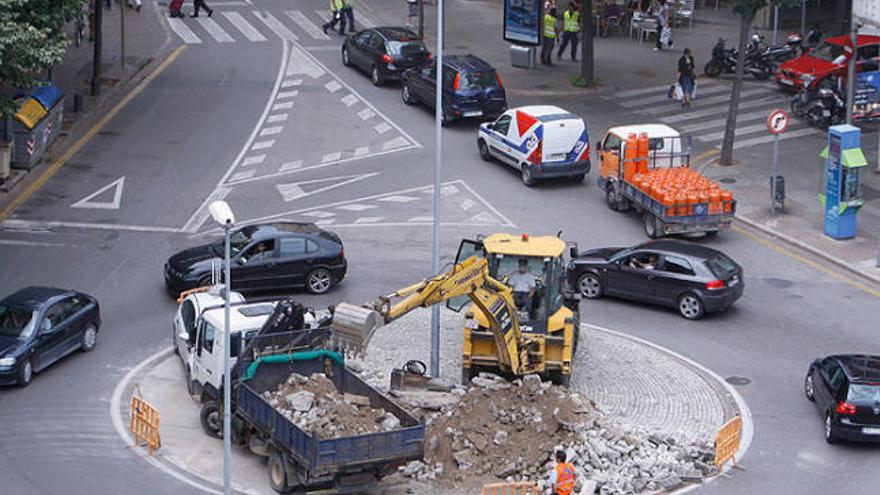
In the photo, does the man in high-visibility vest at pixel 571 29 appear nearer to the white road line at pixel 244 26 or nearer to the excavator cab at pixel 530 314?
the white road line at pixel 244 26

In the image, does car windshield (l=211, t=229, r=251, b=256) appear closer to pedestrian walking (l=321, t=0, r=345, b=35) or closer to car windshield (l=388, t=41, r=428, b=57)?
car windshield (l=388, t=41, r=428, b=57)

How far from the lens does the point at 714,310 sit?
30969mm

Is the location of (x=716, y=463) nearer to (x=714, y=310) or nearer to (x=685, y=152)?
(x=714, y=310)

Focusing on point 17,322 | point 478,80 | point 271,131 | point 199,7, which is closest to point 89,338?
point 17,322

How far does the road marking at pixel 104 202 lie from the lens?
37.8m

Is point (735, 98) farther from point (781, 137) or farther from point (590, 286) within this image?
point (590, 286)

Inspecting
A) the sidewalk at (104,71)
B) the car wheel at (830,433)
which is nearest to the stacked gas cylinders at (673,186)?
the car wheel at (830,433)

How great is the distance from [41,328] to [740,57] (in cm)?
2110

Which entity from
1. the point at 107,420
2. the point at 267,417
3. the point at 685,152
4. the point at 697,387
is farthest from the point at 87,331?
the point at 685,152

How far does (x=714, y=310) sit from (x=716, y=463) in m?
7.26

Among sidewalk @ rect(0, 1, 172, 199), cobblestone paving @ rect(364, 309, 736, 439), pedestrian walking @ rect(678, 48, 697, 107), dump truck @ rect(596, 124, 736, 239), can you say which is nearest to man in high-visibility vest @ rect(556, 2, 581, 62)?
pedestrian walking @ rect(678, 48, 697, 107)

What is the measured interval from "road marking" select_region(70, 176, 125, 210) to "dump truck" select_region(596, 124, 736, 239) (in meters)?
12.5

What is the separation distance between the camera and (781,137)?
146 ft

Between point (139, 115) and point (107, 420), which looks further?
point (139, 115)
